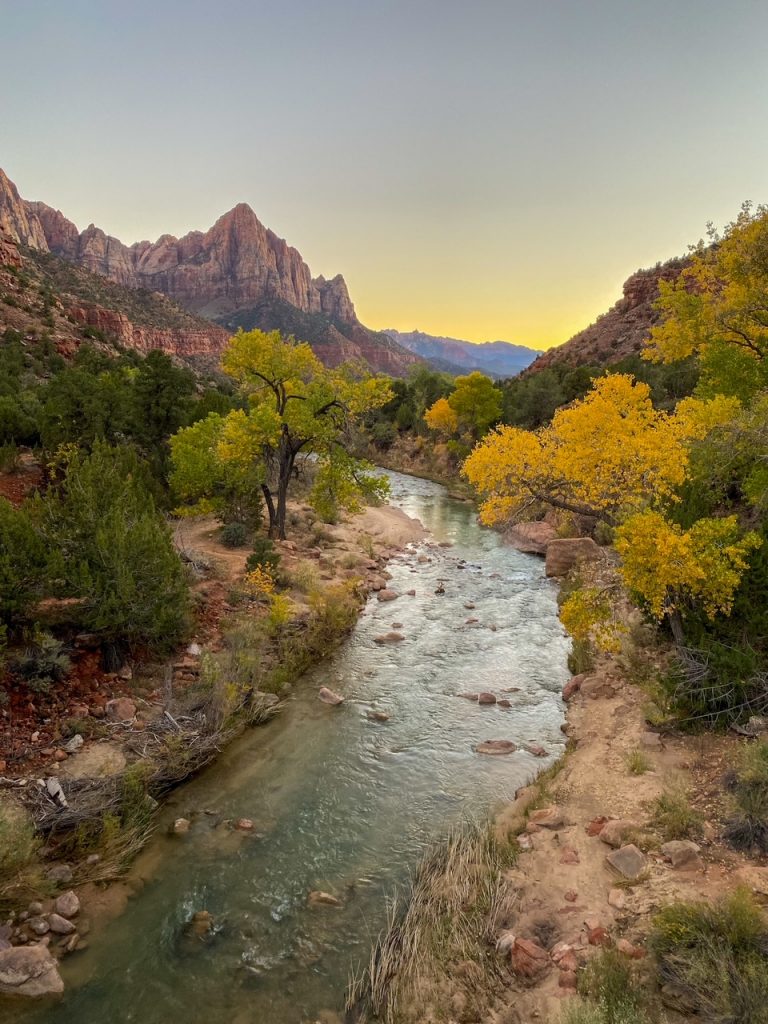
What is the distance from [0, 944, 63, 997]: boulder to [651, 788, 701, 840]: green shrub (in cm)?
752

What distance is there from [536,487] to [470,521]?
72.2 feet

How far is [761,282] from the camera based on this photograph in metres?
14.3

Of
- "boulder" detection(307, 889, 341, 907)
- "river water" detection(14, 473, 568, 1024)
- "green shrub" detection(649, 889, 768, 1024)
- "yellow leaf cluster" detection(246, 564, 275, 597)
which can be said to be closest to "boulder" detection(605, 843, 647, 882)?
"green shrub" detection(649, 889, 768, 1024)

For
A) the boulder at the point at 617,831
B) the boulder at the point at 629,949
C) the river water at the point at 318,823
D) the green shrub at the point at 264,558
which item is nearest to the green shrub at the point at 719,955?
the boulder at the point at 629,949

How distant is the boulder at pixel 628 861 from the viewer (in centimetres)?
688

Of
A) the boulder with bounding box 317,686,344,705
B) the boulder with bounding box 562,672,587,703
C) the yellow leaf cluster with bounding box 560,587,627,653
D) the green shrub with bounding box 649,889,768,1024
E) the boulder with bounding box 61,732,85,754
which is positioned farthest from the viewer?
the boulder with bounding box 562,672,587,703

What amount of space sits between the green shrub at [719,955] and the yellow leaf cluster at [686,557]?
15.4 feet

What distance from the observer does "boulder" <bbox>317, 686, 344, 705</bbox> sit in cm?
1270

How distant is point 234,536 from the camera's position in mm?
20594

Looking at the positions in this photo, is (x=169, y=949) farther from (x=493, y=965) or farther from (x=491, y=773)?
(x=491, y=773)

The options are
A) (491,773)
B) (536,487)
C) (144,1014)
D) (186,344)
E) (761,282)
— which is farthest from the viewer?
(186,344)

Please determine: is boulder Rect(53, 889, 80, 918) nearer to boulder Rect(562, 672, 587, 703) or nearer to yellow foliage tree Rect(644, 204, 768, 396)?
boulder Rect(562, 672, 587, 703)

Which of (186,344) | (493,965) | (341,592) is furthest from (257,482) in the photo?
(186,344)

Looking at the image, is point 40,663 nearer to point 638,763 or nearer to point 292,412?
point 638,763
